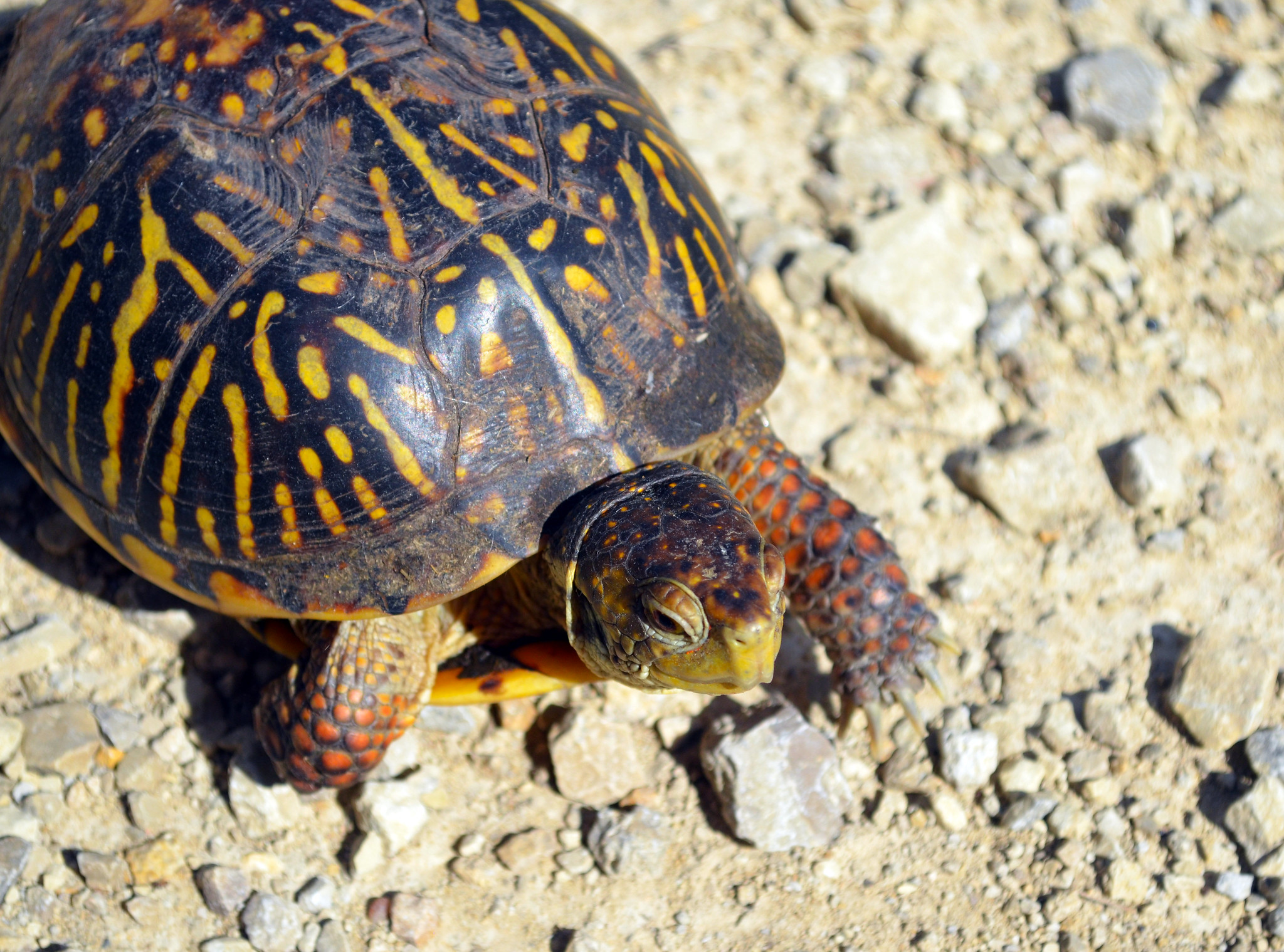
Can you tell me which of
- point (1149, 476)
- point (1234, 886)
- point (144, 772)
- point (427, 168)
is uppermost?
point (427, 168)

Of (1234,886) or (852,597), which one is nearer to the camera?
(1234,886)

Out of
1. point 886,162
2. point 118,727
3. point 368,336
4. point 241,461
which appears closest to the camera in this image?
point 368,336

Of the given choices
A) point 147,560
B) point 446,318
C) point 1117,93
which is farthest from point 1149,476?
point 147,560

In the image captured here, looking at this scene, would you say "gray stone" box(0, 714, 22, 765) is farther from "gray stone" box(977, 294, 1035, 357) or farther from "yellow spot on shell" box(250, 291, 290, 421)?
"gray stone" box(977, 294, 1035, 357)

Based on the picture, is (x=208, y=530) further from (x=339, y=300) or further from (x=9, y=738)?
(x=9, y=738)

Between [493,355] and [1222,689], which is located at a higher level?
[493,355]

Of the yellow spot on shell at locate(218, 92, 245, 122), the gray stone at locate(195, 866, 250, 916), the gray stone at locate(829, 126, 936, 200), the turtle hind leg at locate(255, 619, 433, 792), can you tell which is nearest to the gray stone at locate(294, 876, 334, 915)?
the gray stone at locate(195, 866, 250, 916)

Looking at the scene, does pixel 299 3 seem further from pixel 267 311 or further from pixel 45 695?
pixel 45 695
